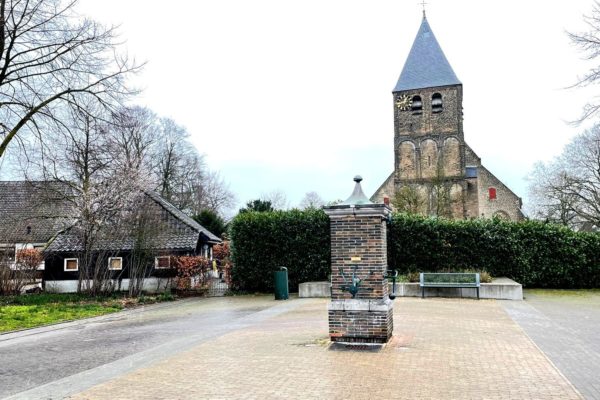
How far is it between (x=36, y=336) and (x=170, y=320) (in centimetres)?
337

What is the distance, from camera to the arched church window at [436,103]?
49.3m

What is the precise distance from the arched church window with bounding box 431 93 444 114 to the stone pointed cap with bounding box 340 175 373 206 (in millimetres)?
42082

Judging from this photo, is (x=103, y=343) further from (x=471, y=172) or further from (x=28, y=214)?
(x=471, y=172)

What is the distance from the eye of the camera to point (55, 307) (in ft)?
59.2

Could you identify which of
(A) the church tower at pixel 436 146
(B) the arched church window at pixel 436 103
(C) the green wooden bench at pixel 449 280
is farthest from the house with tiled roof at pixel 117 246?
(B) the arched church window at pixel 436 103

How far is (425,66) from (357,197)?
1743 inches

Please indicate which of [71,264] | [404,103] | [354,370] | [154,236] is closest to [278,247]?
[154,236]

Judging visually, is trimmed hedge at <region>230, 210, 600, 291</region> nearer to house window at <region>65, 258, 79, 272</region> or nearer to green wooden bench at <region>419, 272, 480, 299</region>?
green wooden bench at <region>419, 272, 480, 299</region>

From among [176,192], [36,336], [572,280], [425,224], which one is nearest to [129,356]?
[36,336]

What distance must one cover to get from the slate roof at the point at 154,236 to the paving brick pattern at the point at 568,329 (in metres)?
14.5

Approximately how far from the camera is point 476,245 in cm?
2136

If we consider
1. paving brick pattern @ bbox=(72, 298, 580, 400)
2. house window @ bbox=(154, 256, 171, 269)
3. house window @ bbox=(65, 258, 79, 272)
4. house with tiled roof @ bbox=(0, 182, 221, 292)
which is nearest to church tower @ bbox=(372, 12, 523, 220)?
house with tiled roof @ bbox=(0, 182, 221, 292)

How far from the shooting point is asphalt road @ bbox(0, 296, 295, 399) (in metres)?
7.65

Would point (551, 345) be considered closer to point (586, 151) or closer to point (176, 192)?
point (586, 151)
